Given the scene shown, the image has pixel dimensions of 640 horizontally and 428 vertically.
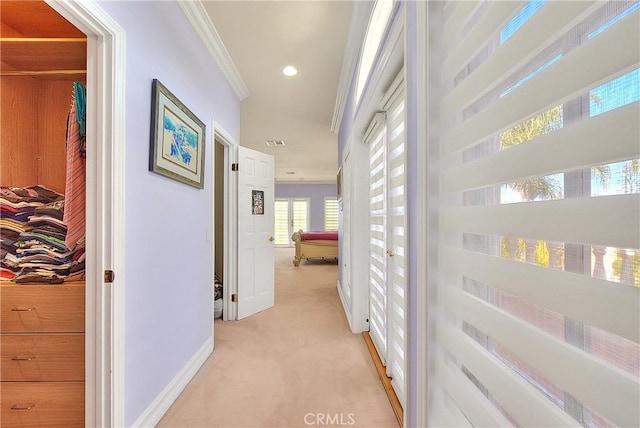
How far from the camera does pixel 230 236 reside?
9.99ft

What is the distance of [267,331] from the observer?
2795mm

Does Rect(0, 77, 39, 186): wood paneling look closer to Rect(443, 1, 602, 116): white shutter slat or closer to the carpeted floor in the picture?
the carpeted floor

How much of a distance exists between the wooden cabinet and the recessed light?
8.09 ft

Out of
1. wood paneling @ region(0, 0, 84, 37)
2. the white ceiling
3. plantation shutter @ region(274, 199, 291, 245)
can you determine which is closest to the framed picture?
wood paneling @ region(0, 0, 84, 37)

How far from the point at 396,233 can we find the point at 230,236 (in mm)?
1976

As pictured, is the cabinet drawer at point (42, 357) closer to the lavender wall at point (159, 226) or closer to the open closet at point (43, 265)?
the open closet at point (43, 265)

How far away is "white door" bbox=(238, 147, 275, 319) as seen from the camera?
123 inches

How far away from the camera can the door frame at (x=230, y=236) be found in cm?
303

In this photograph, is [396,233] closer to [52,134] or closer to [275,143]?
[52,134]

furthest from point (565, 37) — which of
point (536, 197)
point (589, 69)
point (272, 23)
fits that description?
point (272, 23)

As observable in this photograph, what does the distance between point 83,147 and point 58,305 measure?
29.5 inches

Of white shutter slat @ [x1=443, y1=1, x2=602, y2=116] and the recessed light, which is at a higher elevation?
the recessed light

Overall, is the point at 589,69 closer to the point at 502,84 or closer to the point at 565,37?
the point at 565,37

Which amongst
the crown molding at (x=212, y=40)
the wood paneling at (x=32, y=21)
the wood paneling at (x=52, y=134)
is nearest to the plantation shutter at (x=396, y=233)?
the crown molding at (x=212, y=40)
